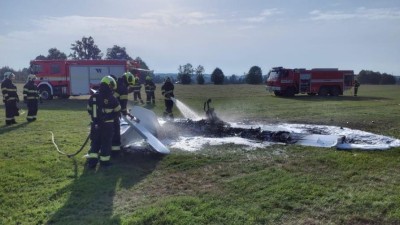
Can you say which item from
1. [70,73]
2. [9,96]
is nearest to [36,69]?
[70,73]

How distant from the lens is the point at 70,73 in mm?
25875

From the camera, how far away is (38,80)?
25578mm

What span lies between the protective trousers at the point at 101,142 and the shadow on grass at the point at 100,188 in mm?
203

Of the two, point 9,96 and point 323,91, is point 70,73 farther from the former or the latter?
point 323,91

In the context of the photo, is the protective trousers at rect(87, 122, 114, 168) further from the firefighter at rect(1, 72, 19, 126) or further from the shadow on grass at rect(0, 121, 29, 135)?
the firefighter at rect(1, 72, 19, 126)

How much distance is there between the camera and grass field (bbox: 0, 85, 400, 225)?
512 cm

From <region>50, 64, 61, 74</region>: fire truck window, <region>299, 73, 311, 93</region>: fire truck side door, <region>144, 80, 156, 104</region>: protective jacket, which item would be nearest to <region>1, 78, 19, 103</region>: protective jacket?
<region>144, 80, 156, 104</region>: protective jacket

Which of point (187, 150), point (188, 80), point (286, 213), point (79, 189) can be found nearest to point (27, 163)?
point (79, 189)

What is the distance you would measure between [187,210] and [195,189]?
0.91 m

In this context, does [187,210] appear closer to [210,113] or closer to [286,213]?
[286,213]

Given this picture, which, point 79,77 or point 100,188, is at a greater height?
point 79,77

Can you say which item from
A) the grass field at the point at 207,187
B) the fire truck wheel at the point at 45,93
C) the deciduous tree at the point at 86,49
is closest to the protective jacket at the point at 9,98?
the grass field at the point at 207,187

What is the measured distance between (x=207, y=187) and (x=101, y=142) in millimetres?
2546

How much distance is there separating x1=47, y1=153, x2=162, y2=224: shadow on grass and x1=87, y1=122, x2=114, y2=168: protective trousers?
0.67 ft
